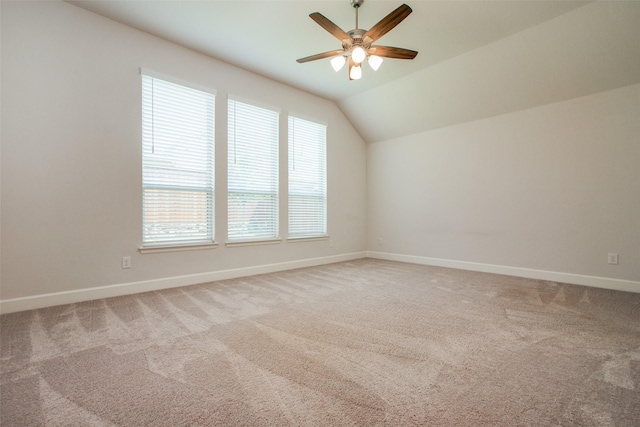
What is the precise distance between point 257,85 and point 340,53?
6.18 ft

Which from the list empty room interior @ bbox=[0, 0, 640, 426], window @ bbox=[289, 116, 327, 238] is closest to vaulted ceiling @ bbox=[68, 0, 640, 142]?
empty room interior @ bbox=[0, 0, 640, 426]

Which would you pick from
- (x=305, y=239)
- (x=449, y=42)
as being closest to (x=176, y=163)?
(x=305, y=239)

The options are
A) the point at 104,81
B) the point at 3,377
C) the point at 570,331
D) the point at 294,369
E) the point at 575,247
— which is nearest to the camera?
the point at 3,377

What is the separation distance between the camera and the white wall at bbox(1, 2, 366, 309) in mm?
2686

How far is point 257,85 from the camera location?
14.5 ft

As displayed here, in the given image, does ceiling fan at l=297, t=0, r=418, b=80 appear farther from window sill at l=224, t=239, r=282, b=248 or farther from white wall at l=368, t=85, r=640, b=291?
window sill at l=224, t=239, r=282, b=248

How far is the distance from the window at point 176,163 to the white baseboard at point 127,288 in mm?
473

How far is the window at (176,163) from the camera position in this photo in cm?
344

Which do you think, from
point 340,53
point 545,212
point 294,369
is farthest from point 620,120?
point 294,369

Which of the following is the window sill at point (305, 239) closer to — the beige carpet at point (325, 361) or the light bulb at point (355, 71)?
the beige carpet at point (325, 361)

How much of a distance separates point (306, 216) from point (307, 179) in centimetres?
66

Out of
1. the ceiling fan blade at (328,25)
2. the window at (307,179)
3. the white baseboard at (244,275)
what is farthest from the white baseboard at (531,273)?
the ceiling fan blade at (328,25)

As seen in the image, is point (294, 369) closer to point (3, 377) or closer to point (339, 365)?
point (339, 365)

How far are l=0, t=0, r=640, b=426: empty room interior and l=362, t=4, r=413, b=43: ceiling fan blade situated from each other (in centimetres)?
3
